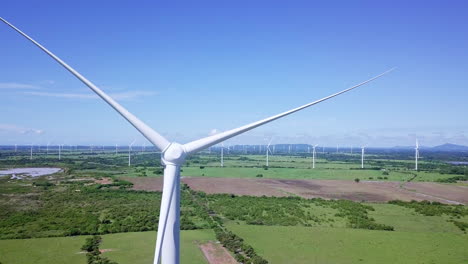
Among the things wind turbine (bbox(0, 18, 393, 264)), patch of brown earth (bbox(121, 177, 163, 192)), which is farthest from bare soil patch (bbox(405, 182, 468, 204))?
wind turbine (bbox(0, 18, 393, 264))

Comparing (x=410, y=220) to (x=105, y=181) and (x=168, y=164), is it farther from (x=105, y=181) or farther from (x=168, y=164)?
(x=105, y=181)

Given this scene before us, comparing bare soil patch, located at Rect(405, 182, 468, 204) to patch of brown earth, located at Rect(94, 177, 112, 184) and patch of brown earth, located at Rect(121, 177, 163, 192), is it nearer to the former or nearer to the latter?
patch of brown earth, located at Rect(121, 177, 163, 192)

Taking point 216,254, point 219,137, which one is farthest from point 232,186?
point 219,137

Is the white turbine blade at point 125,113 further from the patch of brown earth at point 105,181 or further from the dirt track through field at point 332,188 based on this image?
the patch of brown earth at point 105,181

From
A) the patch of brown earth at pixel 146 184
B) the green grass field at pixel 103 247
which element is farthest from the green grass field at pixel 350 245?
the patch of brown earth at pixel 146 184

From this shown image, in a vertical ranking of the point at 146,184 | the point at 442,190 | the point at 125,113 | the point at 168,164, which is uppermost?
the point at 125,113

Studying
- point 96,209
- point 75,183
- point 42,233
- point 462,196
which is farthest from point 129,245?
point 462,196
